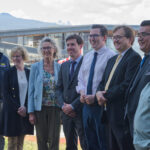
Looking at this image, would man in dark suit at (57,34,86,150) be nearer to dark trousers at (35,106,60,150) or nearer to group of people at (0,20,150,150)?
group of people at (0,20,150,150)

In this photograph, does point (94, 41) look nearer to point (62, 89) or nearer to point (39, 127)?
point (62, 89)

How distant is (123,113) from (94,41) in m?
1.23

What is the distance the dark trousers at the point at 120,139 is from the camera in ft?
11.1

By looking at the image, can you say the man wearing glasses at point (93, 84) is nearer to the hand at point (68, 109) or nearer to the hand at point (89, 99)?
the hand at point (89, 99)

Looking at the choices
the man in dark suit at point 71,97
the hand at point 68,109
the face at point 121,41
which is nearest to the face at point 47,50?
the man in dark suit at point 71,97

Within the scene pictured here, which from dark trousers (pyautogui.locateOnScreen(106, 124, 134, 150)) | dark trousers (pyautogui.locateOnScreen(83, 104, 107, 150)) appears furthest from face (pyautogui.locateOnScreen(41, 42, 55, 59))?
dark trousers (pyautogui.locateOnScreen(106, 124, 134, 150))

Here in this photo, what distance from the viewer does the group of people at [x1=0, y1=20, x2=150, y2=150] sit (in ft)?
11.1

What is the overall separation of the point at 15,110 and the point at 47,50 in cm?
126

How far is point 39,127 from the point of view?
4.56 m

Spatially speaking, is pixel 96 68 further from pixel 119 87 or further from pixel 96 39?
pixel 119 87

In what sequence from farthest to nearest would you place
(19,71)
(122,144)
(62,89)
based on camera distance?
(19,71), (62,89), (122,144)

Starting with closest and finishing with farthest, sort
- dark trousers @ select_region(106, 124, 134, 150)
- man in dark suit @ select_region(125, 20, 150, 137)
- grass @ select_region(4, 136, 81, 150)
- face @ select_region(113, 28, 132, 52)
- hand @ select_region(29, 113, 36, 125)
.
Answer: man in dark suit @ select_region(125, 20, 150, 137) < dark trousers @ select_region(106, 124, 134, 150) < face @ select_region(113, 28, 132, 52) < hand @ select_region(29, 113, 36, 125) < grass @ select_region(4, 136, 81, 150)

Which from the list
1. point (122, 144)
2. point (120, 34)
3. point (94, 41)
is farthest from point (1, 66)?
point (122, 144)

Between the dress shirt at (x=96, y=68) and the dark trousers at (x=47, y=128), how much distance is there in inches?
A: 29.1
